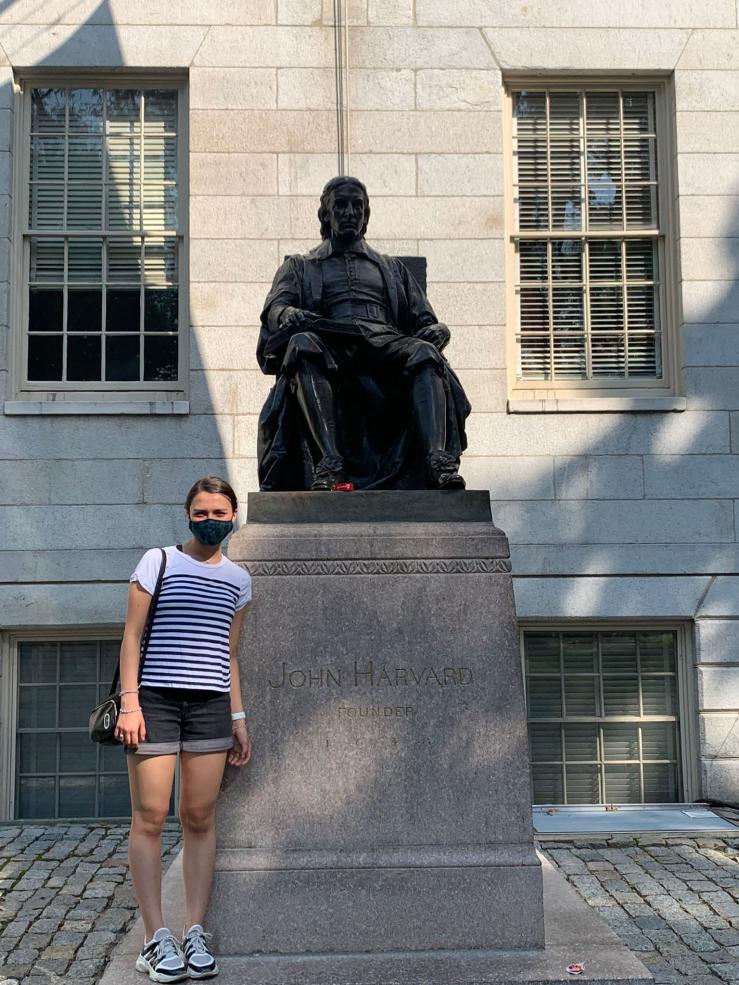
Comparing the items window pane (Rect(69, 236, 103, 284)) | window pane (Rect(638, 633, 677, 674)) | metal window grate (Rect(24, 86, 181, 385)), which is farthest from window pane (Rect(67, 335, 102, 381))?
window pane (Rect(638, 633, 677, 674))

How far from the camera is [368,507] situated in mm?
4836

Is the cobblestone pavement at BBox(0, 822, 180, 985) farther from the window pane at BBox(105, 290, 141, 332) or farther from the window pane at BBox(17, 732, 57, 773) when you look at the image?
the window pane at BBox(105, 290, 141, 332)


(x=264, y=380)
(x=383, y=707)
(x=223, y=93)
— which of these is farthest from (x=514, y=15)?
(x=383, y=707)

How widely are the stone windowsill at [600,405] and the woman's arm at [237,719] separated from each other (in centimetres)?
506

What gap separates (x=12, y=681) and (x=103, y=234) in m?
3.85

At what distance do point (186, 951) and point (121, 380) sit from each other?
19.8 feet

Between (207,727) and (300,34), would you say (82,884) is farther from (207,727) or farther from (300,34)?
(300,34)

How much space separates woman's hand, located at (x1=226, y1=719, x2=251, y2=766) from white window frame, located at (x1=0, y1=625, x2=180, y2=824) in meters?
4.56

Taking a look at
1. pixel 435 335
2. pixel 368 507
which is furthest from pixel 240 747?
pixel 435 335

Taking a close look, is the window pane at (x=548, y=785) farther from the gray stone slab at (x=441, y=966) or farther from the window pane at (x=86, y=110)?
the window pane at (x=86, y=110)

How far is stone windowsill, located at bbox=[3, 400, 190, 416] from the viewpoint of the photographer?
8.74 m

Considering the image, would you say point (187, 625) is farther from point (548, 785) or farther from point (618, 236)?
point (618, 236)

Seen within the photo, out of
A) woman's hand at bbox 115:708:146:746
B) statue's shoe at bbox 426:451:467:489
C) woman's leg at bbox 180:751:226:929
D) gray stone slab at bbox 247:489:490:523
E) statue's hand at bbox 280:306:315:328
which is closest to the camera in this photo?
woman's hand at bbox 115:708:146:746

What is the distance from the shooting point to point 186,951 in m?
4.04
